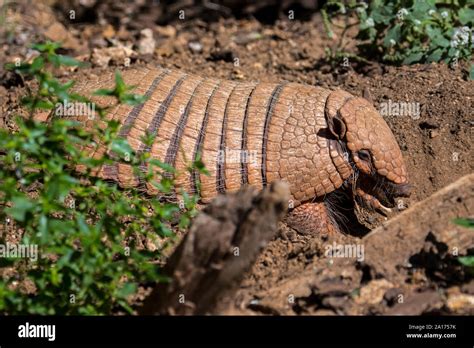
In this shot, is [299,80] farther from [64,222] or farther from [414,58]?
[64,222]

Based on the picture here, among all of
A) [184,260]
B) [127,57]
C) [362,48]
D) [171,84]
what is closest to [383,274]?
[184,260]

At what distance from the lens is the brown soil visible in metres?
4.73

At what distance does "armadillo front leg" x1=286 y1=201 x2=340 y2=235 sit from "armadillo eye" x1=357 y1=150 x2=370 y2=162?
63 centimetres

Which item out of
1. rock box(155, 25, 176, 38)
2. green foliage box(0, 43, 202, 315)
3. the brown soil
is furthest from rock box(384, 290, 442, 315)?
rock box(155, 25, 176, 38)

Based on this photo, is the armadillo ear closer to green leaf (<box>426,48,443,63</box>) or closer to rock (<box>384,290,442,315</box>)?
green leaf (<box>426,48,443,63</box>)

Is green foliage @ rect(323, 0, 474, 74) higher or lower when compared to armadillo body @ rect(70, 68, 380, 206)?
higher

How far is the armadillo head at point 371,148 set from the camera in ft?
20.8

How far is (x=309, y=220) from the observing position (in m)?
6.66

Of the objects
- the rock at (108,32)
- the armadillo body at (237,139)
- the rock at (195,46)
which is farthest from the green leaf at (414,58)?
the rock at (108,32)

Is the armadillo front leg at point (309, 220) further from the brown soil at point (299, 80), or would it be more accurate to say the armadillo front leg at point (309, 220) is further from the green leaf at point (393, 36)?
the green leaf at point (393, 36)

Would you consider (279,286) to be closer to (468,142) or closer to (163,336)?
(163,336)

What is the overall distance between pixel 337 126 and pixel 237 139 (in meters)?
0.89

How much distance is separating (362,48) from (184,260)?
526cm

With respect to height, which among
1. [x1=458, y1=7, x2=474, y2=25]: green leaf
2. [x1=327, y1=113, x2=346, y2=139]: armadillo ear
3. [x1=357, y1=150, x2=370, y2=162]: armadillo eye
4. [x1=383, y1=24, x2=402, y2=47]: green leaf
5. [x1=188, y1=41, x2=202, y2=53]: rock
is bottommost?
[x1=357, y1=150, x2=370, y2=162]: armadillo eye
